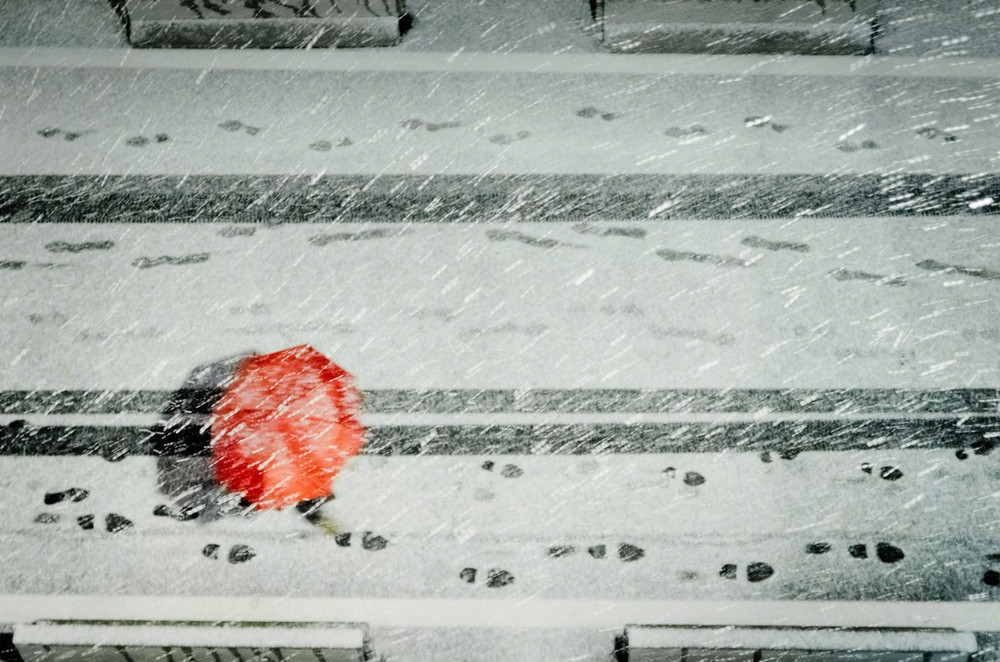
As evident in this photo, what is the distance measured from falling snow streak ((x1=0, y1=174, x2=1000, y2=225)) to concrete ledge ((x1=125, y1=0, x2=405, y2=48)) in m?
0.60

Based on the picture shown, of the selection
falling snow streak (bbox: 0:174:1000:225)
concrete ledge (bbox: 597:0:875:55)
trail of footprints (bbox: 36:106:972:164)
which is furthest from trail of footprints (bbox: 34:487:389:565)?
concrete ledge (bbox: 597:0:875:55)

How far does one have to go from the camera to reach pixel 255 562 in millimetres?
1825

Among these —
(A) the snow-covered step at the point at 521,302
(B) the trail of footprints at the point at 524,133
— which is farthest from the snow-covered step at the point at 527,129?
(A) the snow-covered step at the point at 521,302

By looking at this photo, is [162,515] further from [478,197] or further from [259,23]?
[259,23]

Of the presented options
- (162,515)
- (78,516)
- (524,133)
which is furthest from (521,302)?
(78,516)

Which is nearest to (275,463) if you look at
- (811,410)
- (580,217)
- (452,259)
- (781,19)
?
(452,259)

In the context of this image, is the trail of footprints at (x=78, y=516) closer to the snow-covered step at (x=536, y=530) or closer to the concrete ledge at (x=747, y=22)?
the snow-covered step at (x=536, y=530)

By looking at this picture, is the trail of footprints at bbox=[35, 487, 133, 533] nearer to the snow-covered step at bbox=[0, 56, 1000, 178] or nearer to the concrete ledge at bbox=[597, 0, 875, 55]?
the snow-covered step at bbox=[0, 56, 1000, 178]

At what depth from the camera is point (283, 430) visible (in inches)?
62.7

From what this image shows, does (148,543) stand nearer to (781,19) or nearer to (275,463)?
(275,463)

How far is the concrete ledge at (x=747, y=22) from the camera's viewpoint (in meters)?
2.64

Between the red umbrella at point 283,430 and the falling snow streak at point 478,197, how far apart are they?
2.64 ft

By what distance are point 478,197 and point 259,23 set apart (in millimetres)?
1048

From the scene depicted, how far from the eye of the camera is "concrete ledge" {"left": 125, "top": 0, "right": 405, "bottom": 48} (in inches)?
104
